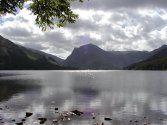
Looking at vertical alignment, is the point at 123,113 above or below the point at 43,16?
below

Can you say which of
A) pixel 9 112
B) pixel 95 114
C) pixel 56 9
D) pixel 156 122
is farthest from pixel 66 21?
pixel 9 112

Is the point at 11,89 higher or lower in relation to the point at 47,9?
lower

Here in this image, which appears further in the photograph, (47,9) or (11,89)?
(11,89)

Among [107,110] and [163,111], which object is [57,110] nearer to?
[107,110]

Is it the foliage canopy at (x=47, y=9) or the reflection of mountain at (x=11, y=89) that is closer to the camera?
the foliage canopy at (x=47, y=9)

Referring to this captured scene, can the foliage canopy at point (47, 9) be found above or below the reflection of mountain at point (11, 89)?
above

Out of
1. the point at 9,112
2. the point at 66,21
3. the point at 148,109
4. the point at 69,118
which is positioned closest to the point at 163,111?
the point at 148,109

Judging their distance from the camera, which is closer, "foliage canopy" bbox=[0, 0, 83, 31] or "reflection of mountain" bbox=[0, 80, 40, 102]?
"foliage canopy" bbox=[0, 0, 83, 31]

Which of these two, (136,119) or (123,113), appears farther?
(123,113)

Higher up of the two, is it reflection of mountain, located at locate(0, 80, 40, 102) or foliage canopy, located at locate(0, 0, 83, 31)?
foliage canopy, located at locate(0, 0, 83, 31)

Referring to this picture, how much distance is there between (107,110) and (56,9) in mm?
51600

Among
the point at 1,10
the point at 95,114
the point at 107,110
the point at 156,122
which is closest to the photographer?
the point at 1,10

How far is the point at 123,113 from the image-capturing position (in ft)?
208

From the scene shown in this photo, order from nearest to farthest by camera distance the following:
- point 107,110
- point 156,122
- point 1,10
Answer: point 1,10 → point 156,122 → point 107,110
